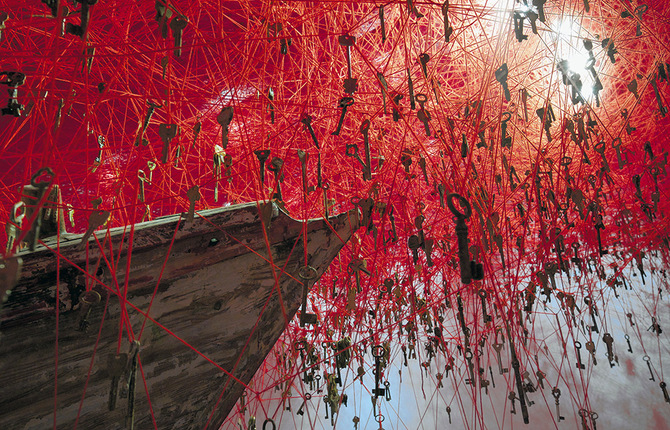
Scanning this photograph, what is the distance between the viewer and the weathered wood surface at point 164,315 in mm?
731

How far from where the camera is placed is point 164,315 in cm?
86

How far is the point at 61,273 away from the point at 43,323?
11 cm

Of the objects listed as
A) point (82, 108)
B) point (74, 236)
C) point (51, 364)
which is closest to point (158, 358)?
point (51, 364)

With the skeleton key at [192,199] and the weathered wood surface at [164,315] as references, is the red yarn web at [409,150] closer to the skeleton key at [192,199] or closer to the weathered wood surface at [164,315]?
the weathered wood surface at [164,315]

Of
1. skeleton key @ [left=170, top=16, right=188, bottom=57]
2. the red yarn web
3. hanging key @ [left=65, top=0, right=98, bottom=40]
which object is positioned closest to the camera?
hanging key @ [left=65, top=0, right=98, bottom=40]

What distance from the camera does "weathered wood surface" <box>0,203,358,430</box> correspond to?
28.8 inches

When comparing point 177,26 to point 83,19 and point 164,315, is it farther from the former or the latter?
point 164,315

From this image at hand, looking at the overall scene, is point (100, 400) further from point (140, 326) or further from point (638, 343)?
point (638, 343)

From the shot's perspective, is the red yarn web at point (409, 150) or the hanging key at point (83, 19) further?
the red yarn web at point (409, 150)

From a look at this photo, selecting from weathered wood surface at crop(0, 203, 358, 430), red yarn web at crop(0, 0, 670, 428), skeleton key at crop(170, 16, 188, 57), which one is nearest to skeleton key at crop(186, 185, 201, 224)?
weathered wood surface at crop(0, 203, 358, 430)

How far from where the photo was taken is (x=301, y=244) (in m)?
0.98

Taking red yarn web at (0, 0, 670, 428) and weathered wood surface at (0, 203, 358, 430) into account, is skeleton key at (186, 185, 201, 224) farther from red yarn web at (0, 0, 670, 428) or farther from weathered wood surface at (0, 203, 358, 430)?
red yarn web at (0, 0, 670, 428)

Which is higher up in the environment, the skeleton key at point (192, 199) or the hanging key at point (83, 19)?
the hanging key at point (83, 19)

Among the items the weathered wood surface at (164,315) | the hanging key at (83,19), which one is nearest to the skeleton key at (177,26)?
the hanging key at (83,19)
